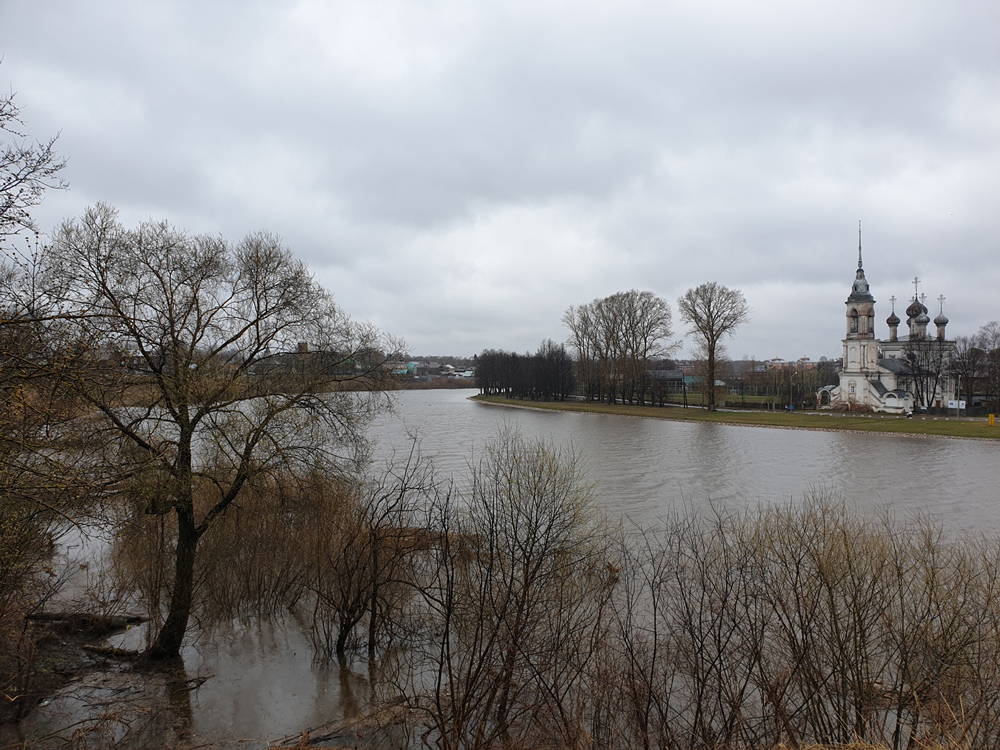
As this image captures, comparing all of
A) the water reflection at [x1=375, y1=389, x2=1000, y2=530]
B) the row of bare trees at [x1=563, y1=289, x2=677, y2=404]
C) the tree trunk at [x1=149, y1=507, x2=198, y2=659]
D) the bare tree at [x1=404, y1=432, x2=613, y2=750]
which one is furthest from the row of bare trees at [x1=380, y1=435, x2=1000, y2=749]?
the row of bare trees at [x1=563, y1=289, x2=677, y2=404]

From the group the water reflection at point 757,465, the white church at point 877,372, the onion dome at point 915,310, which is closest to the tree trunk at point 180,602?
the water reflection at point 757,465

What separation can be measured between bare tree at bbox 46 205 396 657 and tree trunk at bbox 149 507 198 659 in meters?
0.02

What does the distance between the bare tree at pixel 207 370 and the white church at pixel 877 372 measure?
54883mm

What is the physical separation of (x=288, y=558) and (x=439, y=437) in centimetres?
2128

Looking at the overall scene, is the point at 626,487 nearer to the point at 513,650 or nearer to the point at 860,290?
the point at 513,650

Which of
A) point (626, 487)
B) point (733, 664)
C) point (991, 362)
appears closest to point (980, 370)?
point (991, 362)

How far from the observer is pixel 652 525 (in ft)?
48.6

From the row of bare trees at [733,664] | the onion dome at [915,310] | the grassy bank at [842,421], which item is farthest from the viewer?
the onion dome at [915,310]

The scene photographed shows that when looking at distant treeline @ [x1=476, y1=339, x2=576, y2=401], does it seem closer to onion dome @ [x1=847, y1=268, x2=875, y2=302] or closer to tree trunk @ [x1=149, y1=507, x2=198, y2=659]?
onion dome @ [x1=847, y1=268, x2=875, y2=302]

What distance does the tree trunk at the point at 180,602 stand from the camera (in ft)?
31.7

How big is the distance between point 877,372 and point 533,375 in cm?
3764

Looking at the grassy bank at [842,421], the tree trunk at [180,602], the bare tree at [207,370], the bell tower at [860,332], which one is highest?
the bell tower at [860,332]

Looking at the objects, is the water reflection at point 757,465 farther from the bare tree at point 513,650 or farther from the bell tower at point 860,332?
the bell tower at point 860,332

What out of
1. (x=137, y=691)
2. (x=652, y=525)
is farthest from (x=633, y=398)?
(x=137, y=691)
